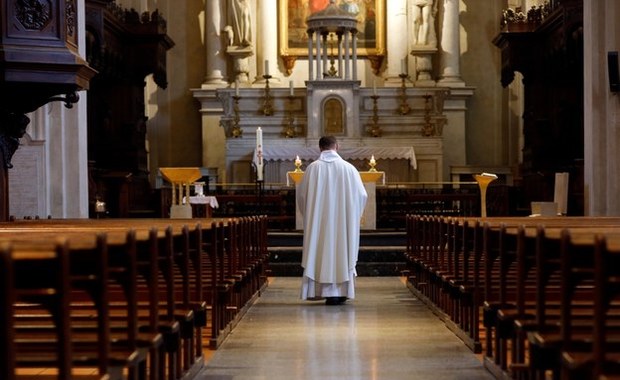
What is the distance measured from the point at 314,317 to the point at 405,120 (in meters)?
13.9

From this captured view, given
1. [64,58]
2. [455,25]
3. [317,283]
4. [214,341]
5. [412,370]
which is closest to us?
[412,370]

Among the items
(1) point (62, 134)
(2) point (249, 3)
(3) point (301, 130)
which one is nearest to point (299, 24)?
(2) point (249, 3)

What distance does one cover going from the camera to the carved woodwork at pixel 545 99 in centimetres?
2077

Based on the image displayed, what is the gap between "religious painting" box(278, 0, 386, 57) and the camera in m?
26.1

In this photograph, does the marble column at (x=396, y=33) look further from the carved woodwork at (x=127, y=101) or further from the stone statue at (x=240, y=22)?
the carved woodwork at (x=127, y=101)

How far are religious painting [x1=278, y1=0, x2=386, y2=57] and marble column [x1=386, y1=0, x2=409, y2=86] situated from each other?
0.24m

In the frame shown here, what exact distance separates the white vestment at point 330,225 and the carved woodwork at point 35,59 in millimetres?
2721

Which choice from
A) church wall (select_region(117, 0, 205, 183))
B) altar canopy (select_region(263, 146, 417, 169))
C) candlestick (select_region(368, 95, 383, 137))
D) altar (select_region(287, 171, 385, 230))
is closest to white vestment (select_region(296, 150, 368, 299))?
altar (select_region(287, 171, 385, 230))

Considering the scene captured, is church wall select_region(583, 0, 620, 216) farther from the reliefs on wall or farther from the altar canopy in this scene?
the reliefs on wall

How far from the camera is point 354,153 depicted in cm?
2284

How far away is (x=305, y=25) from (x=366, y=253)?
10774 millimetres

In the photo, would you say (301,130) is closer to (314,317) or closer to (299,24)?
(299,24)

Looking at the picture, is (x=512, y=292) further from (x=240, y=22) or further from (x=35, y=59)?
(x=240, y=22)

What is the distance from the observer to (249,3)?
84.7ft
